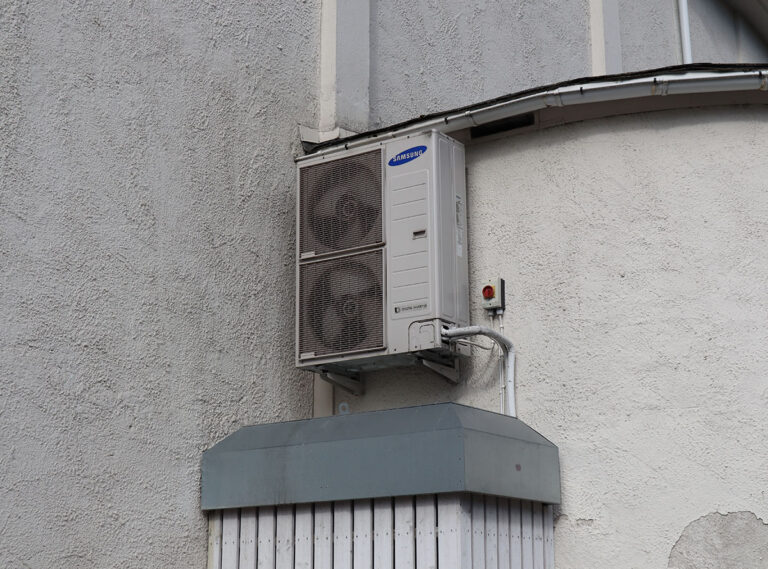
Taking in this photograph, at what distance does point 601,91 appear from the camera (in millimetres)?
5406

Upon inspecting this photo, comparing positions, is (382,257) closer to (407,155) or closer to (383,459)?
(407,155)

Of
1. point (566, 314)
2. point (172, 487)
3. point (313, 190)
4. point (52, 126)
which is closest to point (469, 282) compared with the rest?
point (566, 314)

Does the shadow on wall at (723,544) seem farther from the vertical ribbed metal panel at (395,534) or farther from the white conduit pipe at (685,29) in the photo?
the white conduit pipe at (685,29)

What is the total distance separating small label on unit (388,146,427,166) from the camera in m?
5.65

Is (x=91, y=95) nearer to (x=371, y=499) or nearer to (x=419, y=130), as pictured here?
(x=419, y=130)

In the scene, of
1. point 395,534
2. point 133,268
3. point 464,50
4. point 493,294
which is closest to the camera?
point 395,534

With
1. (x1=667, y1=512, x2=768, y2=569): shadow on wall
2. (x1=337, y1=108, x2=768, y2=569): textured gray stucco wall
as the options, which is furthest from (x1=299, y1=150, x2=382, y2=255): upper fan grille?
(x1=667, y1=512, x2=768, y2=569): shadow on wall

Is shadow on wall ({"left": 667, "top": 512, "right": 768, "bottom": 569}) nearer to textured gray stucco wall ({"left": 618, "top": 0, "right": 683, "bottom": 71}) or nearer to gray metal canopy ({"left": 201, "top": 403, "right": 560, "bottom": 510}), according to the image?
gray metal canopy ({"left": 201, "top": 403, "right": 560, "bottom": 510})

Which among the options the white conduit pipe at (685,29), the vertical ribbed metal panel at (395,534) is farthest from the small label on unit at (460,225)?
the white conduit pipe at (685,29)

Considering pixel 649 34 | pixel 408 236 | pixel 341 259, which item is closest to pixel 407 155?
pixel 408 236

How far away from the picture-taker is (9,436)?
14.7ft

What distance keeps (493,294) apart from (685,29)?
19.3ft

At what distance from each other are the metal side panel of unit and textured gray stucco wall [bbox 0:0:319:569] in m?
0.77

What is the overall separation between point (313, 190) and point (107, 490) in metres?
2.02
